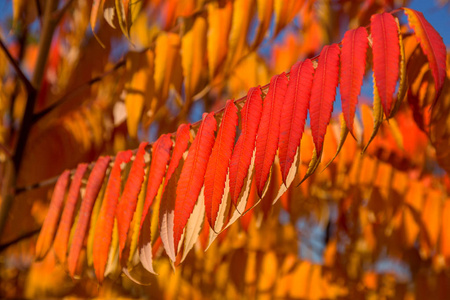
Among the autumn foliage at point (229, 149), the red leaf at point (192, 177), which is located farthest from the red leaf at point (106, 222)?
the red leaf at point (192, 177)

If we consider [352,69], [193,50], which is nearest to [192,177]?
[352,69]

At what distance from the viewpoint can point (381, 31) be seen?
711 mm

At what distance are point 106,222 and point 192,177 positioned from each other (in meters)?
0.29

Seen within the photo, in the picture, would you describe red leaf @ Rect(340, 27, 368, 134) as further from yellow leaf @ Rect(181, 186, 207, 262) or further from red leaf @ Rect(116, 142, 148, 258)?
red leaf @ Rect(116, 142, 148, 258)

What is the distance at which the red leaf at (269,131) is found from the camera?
2.18ft

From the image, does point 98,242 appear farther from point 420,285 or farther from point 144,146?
point 420,285

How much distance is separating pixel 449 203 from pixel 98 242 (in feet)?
3.75

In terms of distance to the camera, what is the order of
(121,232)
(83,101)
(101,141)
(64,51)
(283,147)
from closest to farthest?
(283,147), (121,232), (101,141), (83,101), (64,51)

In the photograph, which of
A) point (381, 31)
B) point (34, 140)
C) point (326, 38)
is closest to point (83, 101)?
point (34, 140)

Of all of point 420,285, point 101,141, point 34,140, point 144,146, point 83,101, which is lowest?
point 420,285

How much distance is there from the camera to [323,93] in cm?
67

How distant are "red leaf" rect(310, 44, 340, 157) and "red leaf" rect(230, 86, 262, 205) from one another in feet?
0.36

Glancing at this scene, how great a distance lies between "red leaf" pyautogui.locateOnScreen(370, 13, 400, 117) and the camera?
0.64 m

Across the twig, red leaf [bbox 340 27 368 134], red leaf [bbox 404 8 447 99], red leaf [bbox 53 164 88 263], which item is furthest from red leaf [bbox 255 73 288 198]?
the twig
